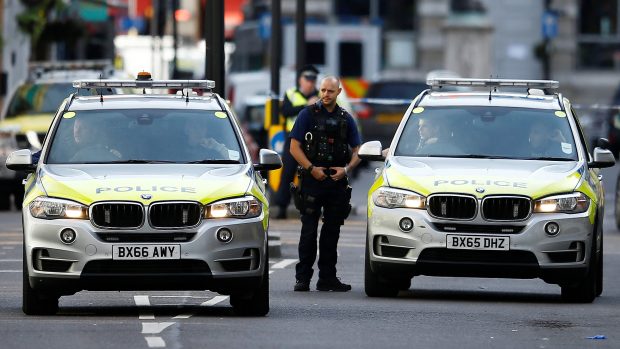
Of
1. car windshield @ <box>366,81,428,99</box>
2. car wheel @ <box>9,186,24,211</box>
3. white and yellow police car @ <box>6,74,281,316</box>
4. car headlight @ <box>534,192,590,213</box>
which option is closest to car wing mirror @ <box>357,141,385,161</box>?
car headlight @ <box>534,192,590,213</box>

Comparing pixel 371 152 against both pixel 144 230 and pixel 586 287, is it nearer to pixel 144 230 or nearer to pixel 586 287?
pixel 586 287

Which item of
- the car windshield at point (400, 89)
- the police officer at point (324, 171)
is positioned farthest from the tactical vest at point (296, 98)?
the car windshield at point (400, 89)

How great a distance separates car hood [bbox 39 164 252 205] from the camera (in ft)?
47.2

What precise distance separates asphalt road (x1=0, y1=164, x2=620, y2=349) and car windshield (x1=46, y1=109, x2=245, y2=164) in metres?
1.10

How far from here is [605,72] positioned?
64.9m

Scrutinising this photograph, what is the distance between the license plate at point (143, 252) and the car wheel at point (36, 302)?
0.75 metres

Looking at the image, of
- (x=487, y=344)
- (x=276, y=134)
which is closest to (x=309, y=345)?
(x=487, y=344)

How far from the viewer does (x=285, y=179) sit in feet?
90.2

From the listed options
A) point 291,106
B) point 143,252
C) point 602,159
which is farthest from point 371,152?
point 291,106

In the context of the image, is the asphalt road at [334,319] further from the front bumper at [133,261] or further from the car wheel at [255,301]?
the front bumper at [133,261]

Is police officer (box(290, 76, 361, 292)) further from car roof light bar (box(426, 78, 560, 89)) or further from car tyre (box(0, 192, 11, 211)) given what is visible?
car tyre (box(0, 192, 11, 211))

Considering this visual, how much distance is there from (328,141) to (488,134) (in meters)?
1.33

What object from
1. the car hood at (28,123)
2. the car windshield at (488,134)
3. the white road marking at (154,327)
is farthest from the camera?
the car hood at (28,123)

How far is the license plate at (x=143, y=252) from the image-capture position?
14312 mm
